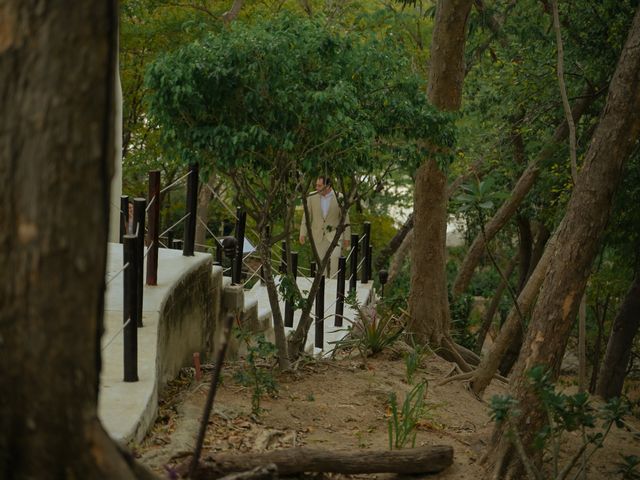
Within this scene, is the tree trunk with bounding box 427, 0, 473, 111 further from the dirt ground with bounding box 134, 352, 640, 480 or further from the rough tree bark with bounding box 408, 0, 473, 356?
the dirt ground with bounding box 134, 352, 640, 480

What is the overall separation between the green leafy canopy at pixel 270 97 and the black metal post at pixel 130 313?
54.0 inches

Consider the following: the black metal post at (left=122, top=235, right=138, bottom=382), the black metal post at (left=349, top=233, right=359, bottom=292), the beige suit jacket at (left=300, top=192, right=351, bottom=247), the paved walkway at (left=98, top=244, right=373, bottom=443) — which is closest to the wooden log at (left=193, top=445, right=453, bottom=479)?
the paved walkway at (left=98, top=244, right=373, bottom=443)

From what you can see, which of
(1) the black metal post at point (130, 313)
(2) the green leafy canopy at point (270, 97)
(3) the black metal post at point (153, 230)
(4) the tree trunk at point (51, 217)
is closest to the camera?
(4) the tree trunk at point (51, 217)

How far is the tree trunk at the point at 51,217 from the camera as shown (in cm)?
305

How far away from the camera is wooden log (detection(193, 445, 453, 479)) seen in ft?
16.4

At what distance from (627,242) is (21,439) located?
11.3 meters

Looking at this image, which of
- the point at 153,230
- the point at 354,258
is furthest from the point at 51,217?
the point at 354,258

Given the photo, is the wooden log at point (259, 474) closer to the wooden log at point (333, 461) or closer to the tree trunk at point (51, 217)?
the wooden log at point (333, 461)

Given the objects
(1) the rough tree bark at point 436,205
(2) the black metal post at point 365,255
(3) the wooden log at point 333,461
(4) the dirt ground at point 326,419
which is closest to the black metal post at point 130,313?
(4) the dirt ground at point 326,419

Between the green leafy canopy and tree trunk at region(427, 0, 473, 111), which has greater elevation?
tree trunk at region(427, 0, 473, 111)

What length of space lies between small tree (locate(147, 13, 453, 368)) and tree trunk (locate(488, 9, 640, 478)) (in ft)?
5.64

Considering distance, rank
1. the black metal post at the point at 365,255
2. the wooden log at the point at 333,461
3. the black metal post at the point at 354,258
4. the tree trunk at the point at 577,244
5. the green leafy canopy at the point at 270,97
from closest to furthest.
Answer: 1. the wooden log at the point at 333,461
2. the tree trunk at the point at 577,244
3. the green leafy canopy at the point at 270,97
4. the black metal post at the point at 354,258
5. the black metal post at the point at 365,255

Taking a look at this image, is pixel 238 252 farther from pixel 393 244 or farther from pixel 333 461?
pixel 393 244

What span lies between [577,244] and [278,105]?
2422 mm
